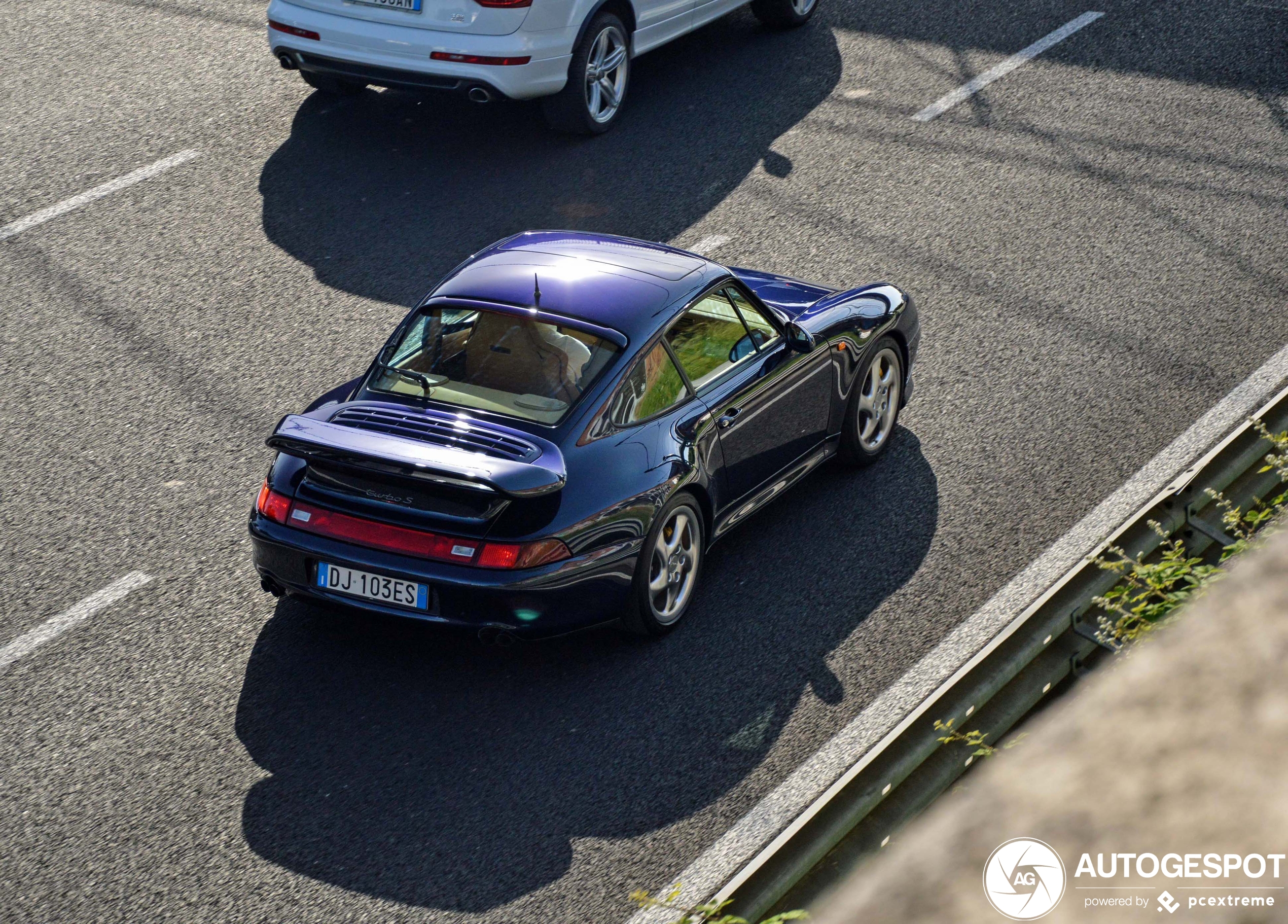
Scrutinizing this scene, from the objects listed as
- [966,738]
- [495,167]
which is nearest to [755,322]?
[966,738]

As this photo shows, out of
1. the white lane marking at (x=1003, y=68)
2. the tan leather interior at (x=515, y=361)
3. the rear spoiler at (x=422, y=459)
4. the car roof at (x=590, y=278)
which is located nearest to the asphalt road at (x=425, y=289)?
the white lane marking at (x=1003, y=68)

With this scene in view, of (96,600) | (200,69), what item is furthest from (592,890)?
(200,69)

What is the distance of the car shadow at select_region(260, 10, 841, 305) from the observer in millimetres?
9172

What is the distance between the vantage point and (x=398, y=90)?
1126cm

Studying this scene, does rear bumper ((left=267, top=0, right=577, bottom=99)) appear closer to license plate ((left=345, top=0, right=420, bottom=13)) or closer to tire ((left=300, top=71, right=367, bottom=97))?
license plate ((left=345, top=0, right=420, bottom=13))

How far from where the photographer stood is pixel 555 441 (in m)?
5.42

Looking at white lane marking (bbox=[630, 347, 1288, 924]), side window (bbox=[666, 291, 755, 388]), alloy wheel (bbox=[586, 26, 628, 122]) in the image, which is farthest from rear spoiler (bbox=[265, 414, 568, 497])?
alloy wheel (bbox=[586, 26, 628, 122])

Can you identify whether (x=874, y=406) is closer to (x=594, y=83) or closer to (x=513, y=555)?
(x=513, y=555)

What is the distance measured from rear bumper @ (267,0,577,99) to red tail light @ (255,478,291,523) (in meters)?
4.89

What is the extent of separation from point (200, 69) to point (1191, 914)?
1184 centimetres

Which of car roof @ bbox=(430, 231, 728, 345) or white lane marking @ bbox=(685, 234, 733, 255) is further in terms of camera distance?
white lane marking @ bbox=(685, 234, 733, 255)

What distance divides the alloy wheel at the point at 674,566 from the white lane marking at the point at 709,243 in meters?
3.63

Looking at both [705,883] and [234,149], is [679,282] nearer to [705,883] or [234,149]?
[705,883]

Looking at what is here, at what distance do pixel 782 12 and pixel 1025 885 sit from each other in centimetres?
1258
